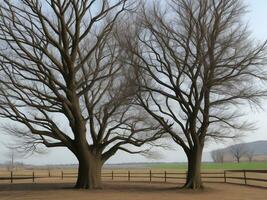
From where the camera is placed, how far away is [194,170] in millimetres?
31031

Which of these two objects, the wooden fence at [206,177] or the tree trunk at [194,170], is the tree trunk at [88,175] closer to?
the tree trunk at [194,170]

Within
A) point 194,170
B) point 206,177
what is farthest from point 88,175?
point 206,177

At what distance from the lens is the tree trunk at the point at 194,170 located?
3064cm

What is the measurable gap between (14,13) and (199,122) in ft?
45.7

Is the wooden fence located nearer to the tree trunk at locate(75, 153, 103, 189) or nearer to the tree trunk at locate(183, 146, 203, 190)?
the tree trunk at locate(183, 146, 203, 190)

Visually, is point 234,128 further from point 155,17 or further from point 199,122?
point 155,17

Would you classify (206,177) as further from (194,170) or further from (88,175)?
(88,175)

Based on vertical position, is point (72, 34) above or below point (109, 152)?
above

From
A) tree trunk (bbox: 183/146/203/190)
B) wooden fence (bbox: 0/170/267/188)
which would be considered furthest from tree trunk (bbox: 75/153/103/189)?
wooden fence (bbox: 0/170/267/188)

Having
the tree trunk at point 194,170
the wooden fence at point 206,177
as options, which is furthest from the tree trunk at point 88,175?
the wooden fence at point 206,177

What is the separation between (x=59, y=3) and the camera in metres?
29.1

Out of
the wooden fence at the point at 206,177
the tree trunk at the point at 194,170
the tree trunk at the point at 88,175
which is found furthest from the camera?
the wooden fence at the point at 206,177

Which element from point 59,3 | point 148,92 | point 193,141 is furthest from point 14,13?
point 193,141

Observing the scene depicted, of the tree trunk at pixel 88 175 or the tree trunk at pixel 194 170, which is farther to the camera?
the tree trunk at pixel 194 170
